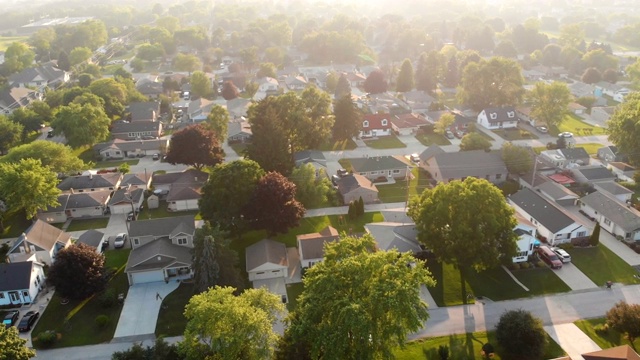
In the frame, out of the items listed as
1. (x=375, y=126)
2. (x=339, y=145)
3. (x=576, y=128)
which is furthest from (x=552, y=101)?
(x=339, y=145)


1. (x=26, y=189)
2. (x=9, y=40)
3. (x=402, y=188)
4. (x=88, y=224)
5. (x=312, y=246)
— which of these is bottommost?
(x=9, y=40)

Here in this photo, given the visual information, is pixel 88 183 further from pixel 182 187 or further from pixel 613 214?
pixel 613 214

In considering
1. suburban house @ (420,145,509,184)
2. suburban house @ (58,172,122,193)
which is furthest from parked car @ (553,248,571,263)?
suburban house @ (58,172,122,193)

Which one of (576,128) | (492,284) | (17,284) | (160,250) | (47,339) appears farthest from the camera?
(576,128)

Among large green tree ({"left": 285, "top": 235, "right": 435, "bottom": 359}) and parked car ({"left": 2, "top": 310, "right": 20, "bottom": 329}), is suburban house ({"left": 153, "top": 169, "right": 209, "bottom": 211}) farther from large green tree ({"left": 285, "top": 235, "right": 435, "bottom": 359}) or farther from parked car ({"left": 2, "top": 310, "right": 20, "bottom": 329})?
large green tree ({"left": 285, "top": 235, "right": 435, "bottom": 359})

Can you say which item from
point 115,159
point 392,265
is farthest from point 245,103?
point 392,265

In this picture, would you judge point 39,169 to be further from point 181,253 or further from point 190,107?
point 190,107
